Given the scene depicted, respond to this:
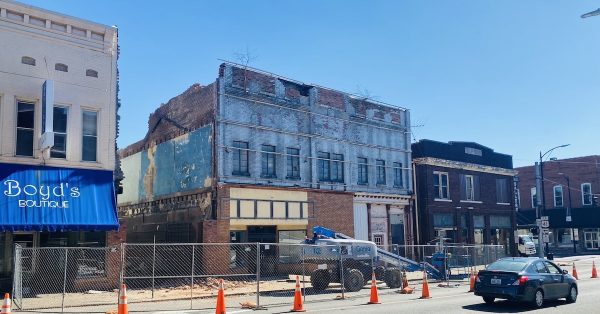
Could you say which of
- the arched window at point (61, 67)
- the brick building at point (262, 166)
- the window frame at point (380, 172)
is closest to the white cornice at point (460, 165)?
the brick building at point (262, 166)

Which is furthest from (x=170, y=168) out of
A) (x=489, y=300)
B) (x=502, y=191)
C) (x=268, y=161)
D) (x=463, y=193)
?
(x=502, y=191)

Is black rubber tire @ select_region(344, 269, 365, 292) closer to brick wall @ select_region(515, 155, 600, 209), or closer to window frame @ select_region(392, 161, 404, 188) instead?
window frame @ select_region(392, 161, 404, 188)

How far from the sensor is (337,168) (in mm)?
31359

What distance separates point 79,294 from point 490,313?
527 inches

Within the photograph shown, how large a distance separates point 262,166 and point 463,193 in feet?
60.1

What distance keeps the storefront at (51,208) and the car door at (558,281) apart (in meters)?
14.3

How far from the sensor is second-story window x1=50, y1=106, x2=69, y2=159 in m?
20.2

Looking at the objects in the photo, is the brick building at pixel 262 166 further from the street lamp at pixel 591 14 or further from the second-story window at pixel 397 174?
the street lamp at pixel 591 14

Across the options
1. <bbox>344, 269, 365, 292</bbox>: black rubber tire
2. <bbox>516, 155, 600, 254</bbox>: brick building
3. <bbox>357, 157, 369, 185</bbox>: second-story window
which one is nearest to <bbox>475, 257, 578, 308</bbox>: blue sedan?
<bbox>344, 269, 365, 292</bbox>: black rubber tire

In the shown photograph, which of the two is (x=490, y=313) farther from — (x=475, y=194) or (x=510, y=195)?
(x=510, y=195)

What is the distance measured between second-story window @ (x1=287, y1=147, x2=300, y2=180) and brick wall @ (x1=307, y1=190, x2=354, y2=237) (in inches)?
48.9

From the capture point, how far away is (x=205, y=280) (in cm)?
2348

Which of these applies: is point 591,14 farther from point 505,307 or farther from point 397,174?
point 397,174

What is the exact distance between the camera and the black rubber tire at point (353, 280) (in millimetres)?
20812
